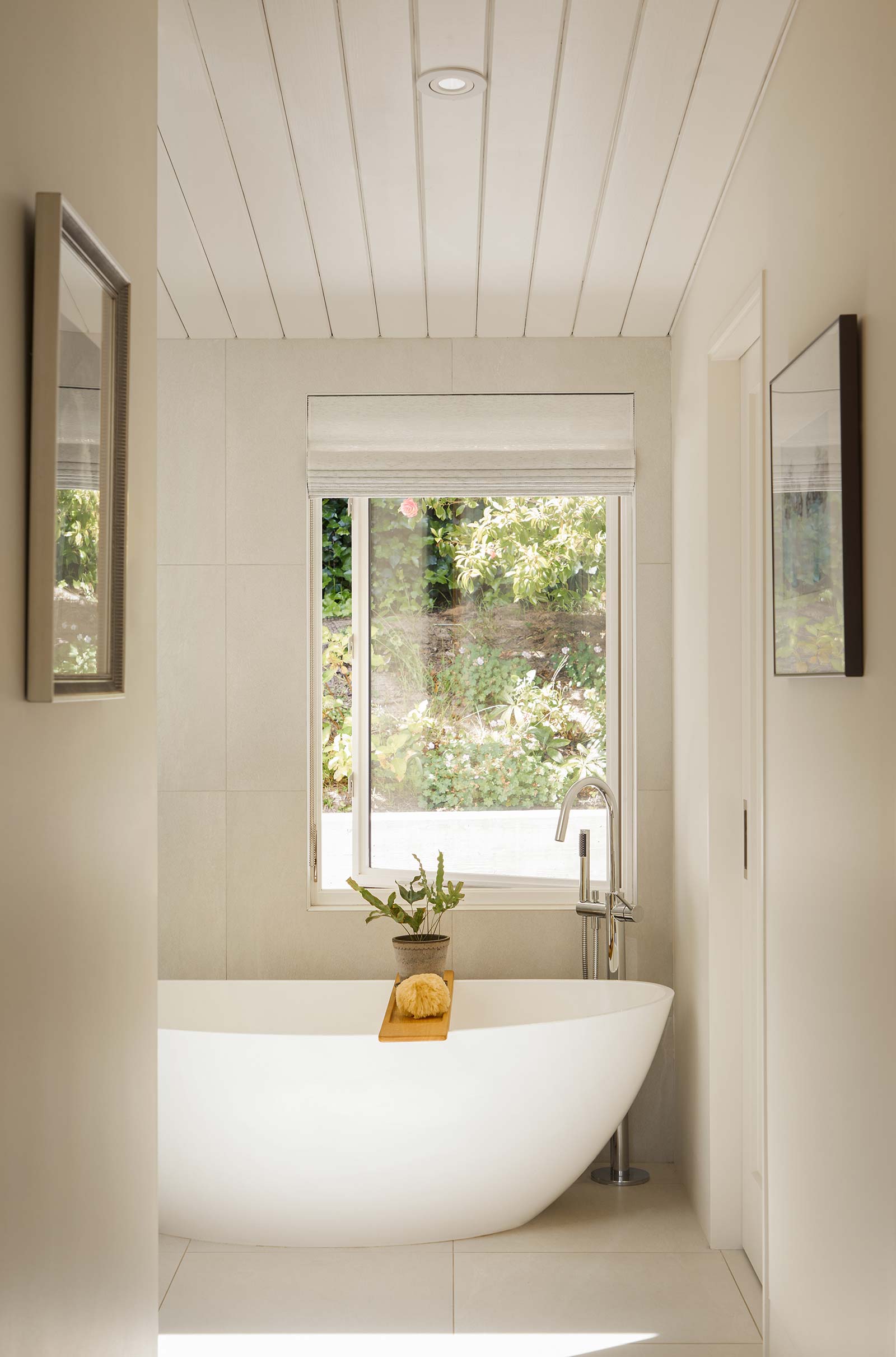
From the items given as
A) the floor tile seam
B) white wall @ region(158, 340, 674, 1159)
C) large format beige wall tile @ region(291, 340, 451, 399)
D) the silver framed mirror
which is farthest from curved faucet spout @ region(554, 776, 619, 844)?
the silver framed mirror

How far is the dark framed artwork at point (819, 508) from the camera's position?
159 cm

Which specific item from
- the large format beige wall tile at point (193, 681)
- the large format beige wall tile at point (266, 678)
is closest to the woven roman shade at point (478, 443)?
the large format beige wall tile at point (266, 678)

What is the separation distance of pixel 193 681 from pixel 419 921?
1025 mm

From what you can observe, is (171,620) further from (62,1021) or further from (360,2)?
(62,1021)

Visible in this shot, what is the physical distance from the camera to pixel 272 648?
3.46m

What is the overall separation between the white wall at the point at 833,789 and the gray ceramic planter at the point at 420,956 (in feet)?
4.03

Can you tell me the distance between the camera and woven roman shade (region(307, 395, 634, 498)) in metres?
3.43

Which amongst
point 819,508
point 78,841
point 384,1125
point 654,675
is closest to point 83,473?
point 78,841

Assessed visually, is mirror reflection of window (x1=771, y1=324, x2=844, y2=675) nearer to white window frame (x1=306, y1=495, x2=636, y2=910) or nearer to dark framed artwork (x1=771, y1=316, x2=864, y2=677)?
dark framed artwork (x1=771, y1=316, x2=864, y2=677)

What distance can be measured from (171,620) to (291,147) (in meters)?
1.54

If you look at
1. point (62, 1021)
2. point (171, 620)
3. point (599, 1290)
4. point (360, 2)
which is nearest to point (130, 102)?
point (360, 2)

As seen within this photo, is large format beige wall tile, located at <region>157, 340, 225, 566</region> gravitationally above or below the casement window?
above

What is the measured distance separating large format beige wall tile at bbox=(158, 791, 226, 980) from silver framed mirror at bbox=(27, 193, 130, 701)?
2.04 metres

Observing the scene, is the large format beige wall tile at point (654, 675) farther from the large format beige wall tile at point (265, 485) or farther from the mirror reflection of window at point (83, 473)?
the mirror reflection of window at point (83, 473)
